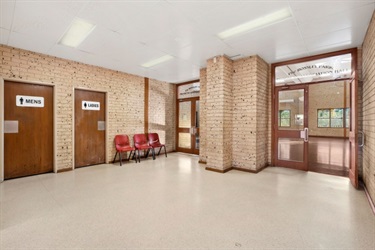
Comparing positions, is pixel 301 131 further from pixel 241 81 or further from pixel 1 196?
pixel 1 196

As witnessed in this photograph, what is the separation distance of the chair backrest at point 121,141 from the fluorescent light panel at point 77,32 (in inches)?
123

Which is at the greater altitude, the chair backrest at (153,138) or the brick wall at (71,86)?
the brick wall at (71,86)

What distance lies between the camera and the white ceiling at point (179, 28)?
3.08m

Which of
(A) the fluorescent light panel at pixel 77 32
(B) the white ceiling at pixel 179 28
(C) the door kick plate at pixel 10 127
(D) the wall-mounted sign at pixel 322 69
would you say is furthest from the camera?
(D) the wall-mounted sign at pixel 322 69

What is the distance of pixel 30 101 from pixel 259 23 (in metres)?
5.83

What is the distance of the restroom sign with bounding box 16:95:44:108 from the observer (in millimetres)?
4742

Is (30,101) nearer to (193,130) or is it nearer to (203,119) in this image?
(203,119)

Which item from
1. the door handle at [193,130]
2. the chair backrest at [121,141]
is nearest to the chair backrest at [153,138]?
the chair backrest at [121,141]

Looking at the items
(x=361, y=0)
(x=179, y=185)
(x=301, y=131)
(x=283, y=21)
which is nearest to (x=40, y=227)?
(x=179, y=185)

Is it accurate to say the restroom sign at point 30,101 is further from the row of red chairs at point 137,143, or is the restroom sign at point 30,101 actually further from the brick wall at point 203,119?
the brick wall at point 203,119

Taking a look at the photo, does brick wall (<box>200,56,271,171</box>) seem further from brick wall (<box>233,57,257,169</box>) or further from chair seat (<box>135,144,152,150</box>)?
chair seat (<box>135,144,152,150</box>)

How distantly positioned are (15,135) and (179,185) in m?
4.30

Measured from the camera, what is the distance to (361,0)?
292cm

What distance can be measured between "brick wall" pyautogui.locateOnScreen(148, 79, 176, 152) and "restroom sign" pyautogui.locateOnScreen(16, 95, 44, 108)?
363cm
